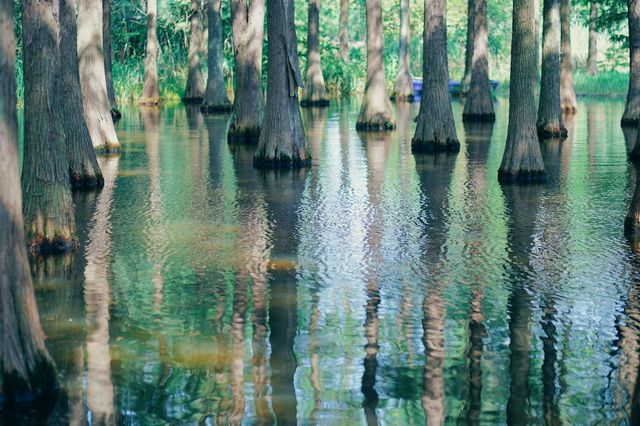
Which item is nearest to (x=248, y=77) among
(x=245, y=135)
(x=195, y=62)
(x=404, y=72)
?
(x=245, y=135)

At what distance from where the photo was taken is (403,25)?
155 ft

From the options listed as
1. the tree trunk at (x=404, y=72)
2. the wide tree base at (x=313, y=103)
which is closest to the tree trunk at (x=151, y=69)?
the wide tree base at (x=313, y=103)

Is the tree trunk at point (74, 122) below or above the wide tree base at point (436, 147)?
above

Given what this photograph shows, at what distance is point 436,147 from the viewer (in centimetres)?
2350

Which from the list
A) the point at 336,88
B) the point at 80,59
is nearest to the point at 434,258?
the point at 80,59

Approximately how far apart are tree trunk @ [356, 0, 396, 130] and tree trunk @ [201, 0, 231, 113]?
31.0 ft

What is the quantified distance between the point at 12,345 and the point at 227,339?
2351 mm

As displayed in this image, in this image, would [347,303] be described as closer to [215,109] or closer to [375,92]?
[375,92]

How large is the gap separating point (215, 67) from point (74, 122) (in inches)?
851

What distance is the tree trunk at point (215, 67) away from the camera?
38.1 meters

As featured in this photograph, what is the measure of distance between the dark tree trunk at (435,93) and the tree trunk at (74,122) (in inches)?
306

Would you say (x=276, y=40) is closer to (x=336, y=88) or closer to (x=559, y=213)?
(x=559, y=213)

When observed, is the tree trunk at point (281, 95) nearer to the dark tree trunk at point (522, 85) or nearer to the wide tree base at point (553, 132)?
the dark tree trunk at point (522, 85)

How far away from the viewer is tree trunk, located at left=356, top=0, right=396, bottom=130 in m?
29.1
